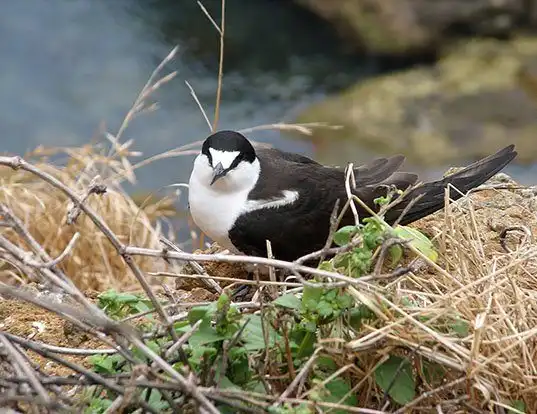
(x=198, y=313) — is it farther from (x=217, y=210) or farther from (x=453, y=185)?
(x=453, y=185)

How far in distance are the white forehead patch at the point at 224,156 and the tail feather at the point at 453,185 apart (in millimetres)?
543

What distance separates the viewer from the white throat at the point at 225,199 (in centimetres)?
310

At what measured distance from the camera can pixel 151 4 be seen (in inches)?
423

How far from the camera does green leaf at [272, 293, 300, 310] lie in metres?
1.78

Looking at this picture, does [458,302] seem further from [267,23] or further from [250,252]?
[267,23]

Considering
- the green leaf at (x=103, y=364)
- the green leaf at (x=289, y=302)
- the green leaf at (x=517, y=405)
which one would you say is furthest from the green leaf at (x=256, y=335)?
the green leaf at (x=517, y=405)

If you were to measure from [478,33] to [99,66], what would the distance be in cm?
393

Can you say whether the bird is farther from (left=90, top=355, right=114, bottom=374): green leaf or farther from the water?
the water

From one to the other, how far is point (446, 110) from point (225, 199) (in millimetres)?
5825

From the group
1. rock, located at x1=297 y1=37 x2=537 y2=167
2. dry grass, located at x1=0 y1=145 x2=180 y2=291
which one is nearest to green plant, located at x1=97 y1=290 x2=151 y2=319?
dry grass, located at x1=0 y1=145 x2=180 y2=291

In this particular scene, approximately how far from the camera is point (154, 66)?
9578mm

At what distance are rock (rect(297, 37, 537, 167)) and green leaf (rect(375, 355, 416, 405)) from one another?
6.42 meters

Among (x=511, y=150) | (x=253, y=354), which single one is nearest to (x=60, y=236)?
(x=511, y=150)

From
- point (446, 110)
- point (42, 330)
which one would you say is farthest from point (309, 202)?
point (446, 110)
